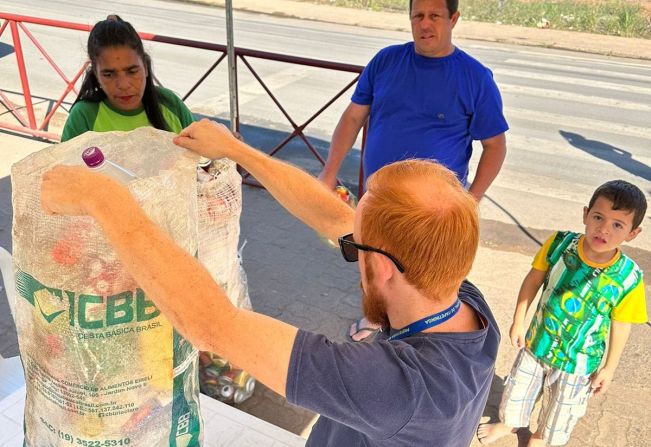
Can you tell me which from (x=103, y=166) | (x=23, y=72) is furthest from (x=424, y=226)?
(x=23, y=72)

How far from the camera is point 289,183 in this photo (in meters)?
1.58

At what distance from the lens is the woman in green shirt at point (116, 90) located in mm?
2211

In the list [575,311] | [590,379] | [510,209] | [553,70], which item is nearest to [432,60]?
[575,311]

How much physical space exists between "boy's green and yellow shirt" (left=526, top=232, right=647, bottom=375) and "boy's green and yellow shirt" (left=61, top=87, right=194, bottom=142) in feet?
5.37

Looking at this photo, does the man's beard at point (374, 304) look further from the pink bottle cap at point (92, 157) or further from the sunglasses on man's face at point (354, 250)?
the pink bottle cap at point (92, 157)

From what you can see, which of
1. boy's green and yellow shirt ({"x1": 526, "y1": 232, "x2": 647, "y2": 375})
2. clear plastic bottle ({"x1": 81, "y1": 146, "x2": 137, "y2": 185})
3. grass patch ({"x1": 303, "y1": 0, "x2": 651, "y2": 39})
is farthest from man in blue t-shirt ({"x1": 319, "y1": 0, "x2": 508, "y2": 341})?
grass patch ({"x1": 303, "y1": 0, "x2": 651, "y2": 39})

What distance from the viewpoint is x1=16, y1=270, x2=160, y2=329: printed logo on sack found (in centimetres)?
133

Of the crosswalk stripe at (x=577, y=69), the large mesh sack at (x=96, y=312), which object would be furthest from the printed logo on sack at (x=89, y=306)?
the crosswalk stripe at (x=577, y=69)

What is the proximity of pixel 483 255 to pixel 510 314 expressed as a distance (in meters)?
0.86

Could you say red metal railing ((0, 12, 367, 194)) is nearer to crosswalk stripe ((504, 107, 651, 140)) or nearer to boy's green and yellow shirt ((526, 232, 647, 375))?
boy's green and yellow shirt ((526, 232, 647, 375))

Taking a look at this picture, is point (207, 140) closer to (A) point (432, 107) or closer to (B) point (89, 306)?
(B) point (89, 306)

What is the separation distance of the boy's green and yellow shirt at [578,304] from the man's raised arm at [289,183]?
1.16m

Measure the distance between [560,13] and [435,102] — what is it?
20.7 meters

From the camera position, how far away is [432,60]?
9.03ft
